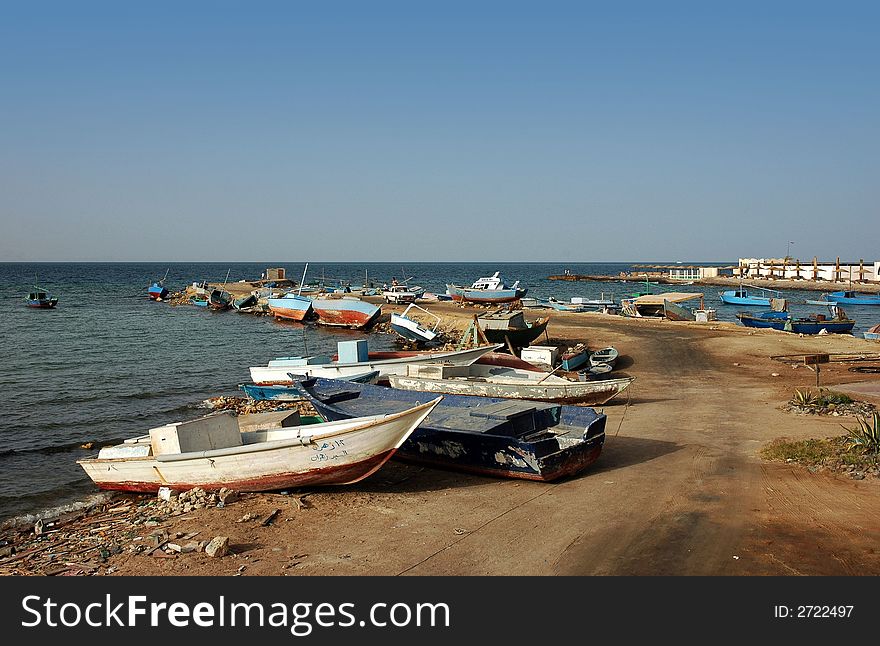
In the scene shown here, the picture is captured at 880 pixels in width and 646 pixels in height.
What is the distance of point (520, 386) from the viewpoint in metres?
17.9

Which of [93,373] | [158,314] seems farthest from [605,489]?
[158,314]

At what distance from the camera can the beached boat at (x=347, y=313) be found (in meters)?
46.2

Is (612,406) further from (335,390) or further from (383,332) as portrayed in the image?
(383,332)

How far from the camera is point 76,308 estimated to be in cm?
6200

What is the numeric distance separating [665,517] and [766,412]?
30.1 ft

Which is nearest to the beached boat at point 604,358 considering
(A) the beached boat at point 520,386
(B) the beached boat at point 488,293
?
(A) the beached boat at point 520,386

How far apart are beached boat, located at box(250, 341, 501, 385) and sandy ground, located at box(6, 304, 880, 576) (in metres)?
8.35

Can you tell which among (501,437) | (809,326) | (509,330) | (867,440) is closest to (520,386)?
(501,437)

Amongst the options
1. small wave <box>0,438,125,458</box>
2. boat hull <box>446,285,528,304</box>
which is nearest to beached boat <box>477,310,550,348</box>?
small wave <box>0,438,125,458</box>

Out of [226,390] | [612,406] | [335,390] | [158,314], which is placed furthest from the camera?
[158,314]

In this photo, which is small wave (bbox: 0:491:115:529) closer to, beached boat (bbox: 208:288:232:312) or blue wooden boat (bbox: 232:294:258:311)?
blue wooden boat (bbox: 232:294:258:311)

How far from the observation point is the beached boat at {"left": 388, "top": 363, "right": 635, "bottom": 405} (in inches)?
695

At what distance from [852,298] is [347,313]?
53.2 meters

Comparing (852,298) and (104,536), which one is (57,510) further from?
(852,298)
